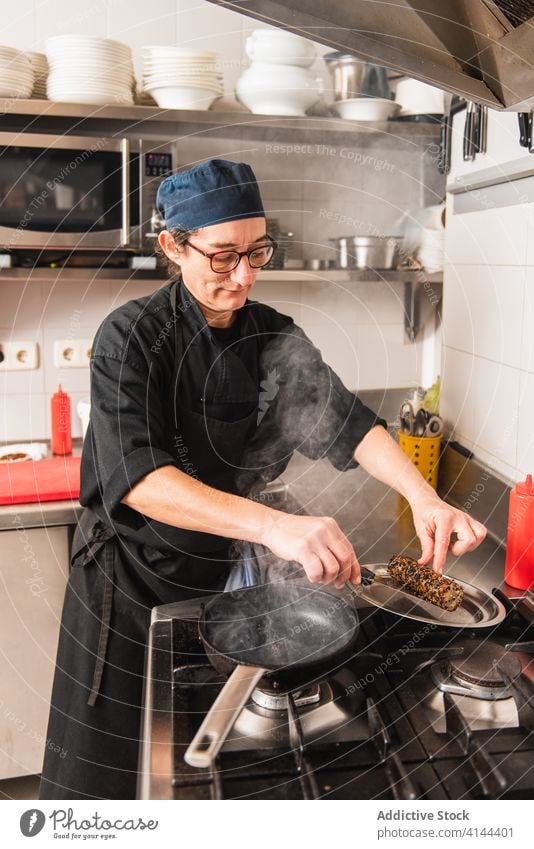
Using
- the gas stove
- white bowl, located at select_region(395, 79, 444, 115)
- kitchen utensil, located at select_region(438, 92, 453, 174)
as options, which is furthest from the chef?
white bowl, located at select_region(395, 79, 444, 115)

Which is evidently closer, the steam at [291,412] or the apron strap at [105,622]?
the apron strap at [105,622]

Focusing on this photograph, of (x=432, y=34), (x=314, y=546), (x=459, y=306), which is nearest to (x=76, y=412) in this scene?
(x=459, y=306)

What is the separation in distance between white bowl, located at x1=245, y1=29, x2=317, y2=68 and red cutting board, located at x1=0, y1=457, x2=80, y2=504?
33.2 inches

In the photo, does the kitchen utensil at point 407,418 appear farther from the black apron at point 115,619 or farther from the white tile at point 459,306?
the black apron at point 115,619

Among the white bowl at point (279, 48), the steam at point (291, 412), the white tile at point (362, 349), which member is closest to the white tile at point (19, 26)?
the white bowl at point (279, 48)

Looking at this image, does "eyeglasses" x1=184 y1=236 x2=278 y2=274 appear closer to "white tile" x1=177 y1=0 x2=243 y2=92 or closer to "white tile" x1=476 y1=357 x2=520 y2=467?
"white tile" x1=476 y1=357 x2=520 y2=467

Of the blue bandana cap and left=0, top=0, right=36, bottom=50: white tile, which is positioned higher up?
left=0, top=0, right=36, bottom=50: white tile

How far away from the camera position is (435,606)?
0.88m

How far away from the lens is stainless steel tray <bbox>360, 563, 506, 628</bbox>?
842mm

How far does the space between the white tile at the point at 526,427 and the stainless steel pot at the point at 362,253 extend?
472mm

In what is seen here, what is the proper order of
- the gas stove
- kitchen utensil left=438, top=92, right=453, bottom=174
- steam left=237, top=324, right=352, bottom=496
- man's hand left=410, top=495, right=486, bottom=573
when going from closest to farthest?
1. the gas stove
2. man's hand left=410, top=495, right=486, bottom=573
3. steam left=237, top=324, right=352, bottom=496
4. kitchen utensil left=438, top=92, right=453, bottom=174

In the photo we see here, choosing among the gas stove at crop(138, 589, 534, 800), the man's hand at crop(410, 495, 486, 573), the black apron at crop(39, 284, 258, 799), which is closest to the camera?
the gas stove at crop(138, 589, 534, 800)

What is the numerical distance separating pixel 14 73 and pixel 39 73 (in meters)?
0.09

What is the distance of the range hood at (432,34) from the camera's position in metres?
0.69
